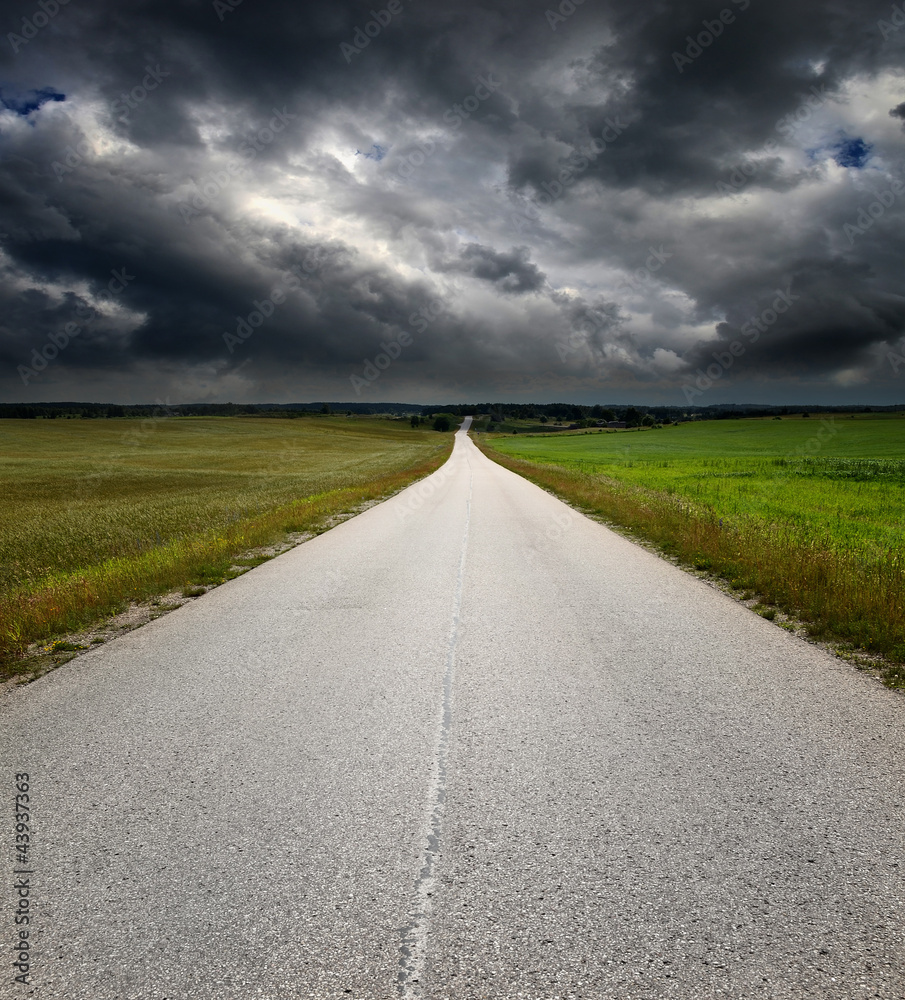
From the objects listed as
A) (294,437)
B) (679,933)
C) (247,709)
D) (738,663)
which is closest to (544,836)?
(679,933)

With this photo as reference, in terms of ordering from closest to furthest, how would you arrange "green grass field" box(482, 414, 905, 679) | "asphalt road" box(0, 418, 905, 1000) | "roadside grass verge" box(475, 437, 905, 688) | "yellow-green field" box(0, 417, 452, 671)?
"asphalt road" box(0, 418, 905, 1000) < "roadside grass verge" box(475, 437, 905, 688) < "green grass field" box(482, 414, 905, 679) < "yellow-green field" box(0, 417, 452, 671)

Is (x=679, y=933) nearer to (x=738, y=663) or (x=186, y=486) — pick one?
(x=738, y=663)

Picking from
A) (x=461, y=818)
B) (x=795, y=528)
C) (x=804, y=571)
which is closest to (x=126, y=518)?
(x=461, y=818)

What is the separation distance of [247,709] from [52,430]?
81.8m

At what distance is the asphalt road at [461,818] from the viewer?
7.31 feet

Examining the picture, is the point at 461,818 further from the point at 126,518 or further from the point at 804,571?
the point at 126,518

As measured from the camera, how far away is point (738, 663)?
211 inches

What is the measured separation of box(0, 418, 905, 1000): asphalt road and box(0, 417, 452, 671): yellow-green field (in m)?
2.46

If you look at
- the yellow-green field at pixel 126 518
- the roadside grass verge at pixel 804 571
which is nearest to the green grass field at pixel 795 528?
the roadside grass verge at pixel 804 571

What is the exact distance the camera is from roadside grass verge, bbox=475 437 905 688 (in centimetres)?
596

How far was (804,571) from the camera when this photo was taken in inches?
309

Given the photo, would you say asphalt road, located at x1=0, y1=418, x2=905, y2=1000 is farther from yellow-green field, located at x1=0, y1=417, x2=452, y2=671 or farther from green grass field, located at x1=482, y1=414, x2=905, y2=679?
yellow-green field, located at x1=0, y1=417, x2=452, y2=671

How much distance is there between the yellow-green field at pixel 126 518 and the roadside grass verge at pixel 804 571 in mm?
8685

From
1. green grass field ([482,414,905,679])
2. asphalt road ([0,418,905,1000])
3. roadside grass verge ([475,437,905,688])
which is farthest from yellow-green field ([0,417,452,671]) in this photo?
green grass field ([482,414,905,679])
